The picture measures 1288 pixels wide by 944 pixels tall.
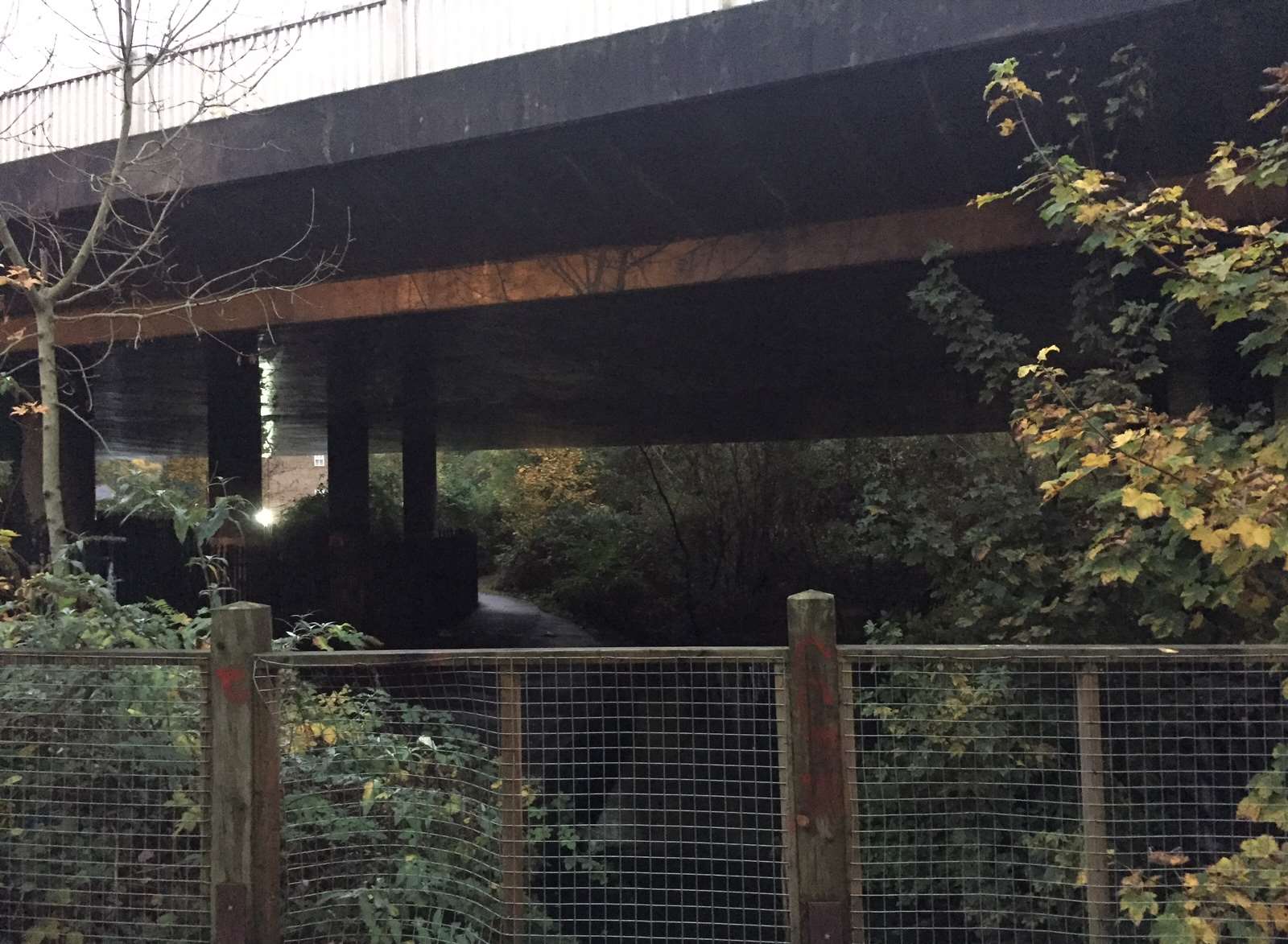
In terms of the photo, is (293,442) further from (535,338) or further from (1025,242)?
(1025,242)

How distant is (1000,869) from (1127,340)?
308 cm

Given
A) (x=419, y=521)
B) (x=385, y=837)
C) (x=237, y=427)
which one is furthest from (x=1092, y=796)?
(x=419, y=521)

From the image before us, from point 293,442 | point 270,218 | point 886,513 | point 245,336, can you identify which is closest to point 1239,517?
point 886,513

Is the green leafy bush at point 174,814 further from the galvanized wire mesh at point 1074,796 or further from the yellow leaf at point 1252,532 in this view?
the yellow leaf at point 1252,532

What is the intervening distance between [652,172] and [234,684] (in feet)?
13.7

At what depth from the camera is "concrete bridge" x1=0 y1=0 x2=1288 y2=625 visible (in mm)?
5102

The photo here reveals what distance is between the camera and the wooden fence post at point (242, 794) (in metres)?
3.50

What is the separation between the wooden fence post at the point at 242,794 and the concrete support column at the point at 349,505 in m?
10.8

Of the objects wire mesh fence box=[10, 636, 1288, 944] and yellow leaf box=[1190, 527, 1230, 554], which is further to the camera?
yellow leaf box=[1190, 527, 1230, 554]

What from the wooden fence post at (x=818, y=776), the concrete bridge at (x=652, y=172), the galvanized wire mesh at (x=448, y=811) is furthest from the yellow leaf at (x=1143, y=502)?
the concrete bridge at (x=652, y=172)

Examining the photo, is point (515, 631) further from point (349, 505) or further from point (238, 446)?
point (238, 446)

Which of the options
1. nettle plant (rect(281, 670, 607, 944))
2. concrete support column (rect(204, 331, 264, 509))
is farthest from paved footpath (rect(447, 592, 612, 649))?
nettle plant (rect(281, 670, 607, 944))

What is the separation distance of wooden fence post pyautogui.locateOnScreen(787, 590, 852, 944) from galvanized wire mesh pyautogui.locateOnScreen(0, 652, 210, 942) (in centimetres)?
229

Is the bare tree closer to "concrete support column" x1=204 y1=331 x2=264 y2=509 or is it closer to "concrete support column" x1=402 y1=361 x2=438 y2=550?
"concrete support column" x1=204 y1=331 x2=264 y2=509
